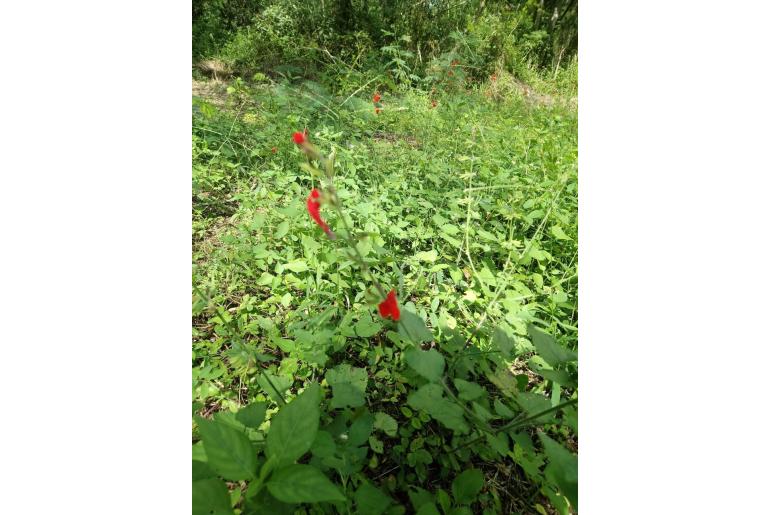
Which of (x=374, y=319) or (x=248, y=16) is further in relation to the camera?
(x=248, y=16)

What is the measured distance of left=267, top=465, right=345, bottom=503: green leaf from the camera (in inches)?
20.0

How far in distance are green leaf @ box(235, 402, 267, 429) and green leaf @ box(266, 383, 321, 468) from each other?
14 cm

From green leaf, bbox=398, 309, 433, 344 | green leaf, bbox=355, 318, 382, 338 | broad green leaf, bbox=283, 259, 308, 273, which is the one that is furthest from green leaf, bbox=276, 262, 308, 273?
green leaf, bbox=398, 309, 433, 344

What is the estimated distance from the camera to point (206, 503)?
52cm

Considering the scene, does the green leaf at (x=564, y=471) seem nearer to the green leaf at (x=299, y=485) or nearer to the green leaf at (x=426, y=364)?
the green leaf at (x=426, y=364)

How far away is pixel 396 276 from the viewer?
137 cm

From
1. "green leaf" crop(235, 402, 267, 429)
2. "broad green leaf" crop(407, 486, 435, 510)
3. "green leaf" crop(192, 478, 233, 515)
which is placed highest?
→ "green leaf" crop(192, 478, 233, 515)

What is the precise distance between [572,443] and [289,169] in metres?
1.55

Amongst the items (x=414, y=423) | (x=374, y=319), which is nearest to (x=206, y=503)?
(x=414, y=423)

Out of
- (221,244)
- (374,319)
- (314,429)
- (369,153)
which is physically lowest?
(221,244)

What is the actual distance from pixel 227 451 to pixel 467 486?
1.60 ft

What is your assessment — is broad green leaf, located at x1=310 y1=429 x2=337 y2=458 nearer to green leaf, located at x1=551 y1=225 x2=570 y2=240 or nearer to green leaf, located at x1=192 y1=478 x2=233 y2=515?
green leaf, located at x1=192 y1=478 x2=233 y2=515

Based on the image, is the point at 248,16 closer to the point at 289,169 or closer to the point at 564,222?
the point at 289,169

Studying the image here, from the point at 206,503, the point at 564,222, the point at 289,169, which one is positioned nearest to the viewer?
the point at 206,503
